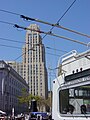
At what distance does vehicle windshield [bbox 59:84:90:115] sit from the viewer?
7.25m

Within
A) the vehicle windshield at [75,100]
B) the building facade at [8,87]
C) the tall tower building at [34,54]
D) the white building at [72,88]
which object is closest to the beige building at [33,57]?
the tall tower building at [34,54]

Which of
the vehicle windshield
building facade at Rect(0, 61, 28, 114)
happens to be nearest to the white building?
the vehicle windshield

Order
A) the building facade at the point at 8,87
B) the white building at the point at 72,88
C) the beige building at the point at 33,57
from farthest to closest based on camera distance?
the building facade at the point at 8,87
the beige building at the point at 33,57
the white building at the point at 72,88

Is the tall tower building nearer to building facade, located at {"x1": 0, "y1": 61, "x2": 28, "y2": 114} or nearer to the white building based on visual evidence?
the white building

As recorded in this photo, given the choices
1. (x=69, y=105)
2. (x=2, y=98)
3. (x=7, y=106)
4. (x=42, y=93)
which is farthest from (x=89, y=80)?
(x=42, y=93)

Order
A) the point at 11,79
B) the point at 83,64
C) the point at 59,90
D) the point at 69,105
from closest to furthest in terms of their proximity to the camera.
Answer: the point at 83,64, the point at 69,105, the point at 59,90, the point at 11,79

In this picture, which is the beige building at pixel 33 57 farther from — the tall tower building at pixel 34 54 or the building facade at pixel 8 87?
the building facade at pixel 8 87

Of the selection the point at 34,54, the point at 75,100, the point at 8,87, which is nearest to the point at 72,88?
the point at 75,100

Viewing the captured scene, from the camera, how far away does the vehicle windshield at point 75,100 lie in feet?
23.8

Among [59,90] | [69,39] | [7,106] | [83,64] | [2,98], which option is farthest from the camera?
[7,106]

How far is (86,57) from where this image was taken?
23.7 feet

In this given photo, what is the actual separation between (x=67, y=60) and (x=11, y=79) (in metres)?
114

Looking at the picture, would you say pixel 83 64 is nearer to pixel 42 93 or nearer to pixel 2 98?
pixel 2 98

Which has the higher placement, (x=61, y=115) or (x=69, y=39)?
(x=69, y=39)
